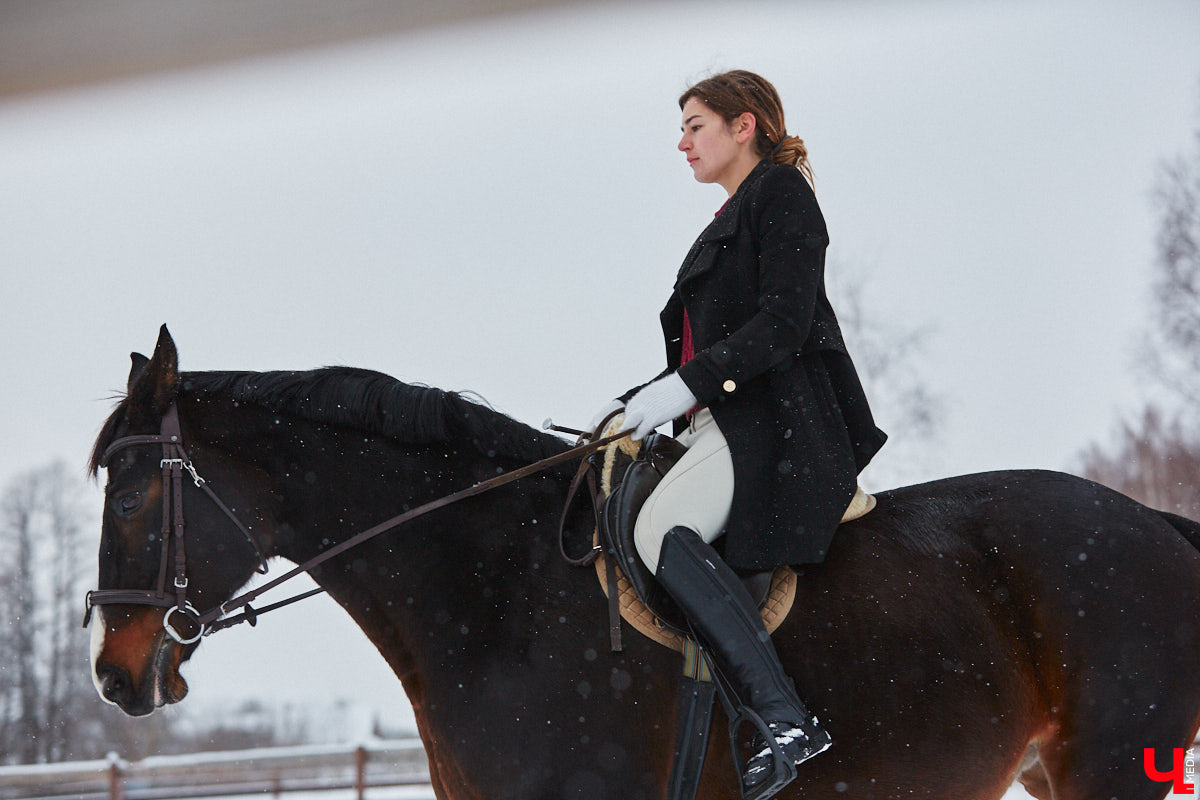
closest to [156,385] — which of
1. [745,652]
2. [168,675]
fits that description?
[168,675]

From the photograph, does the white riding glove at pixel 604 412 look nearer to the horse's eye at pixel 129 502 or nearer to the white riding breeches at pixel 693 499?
the white riding breeches at pixel 693 499

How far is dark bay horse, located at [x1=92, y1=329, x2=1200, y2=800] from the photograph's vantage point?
2.47m

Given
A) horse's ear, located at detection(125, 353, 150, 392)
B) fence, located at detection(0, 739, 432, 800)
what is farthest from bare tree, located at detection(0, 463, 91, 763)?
horse's ear, located at detection(125, 353, 150, 392)

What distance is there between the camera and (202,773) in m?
10.4

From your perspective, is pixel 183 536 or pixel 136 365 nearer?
pixel 183 536

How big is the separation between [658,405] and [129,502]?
5.21 feet

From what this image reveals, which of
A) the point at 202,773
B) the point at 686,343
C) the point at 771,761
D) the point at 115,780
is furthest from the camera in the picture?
the point at 202,773

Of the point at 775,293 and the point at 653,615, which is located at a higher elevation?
the point at 775,293

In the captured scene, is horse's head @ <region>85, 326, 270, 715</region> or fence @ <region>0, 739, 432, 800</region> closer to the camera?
horse's head @ <region>85, 326, 270, 715</region>

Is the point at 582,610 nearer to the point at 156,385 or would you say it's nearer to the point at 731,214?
the point at 731,214

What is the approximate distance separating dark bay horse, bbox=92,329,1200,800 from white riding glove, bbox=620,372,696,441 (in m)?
0.39

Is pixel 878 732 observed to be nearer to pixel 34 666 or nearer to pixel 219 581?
pixel 219 581

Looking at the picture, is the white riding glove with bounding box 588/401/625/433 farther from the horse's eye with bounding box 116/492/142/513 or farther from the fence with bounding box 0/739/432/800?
the fence with bounding box 0/739/432/800

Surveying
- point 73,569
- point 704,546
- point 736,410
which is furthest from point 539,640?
point 73,569
